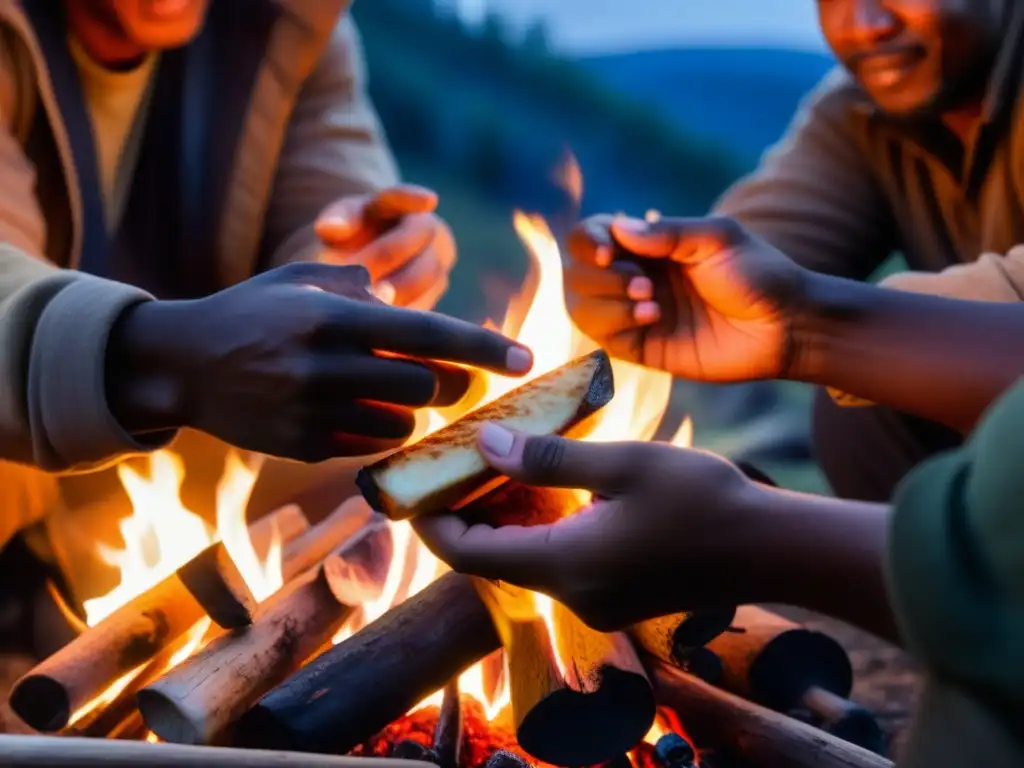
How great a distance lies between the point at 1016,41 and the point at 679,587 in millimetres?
1473

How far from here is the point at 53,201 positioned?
1.82m

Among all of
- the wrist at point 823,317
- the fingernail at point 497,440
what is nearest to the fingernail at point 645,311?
the wrist at point 823,317

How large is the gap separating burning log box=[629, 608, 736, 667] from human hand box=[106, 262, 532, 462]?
1.21 feet

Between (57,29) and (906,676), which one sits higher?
(57,29)

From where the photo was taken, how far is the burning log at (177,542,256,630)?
122cm

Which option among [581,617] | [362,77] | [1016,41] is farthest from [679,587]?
[362,77]

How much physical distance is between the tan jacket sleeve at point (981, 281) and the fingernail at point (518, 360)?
0.80 metres

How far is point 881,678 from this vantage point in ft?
6.19

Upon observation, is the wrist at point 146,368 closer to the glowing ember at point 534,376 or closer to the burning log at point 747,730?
the glowing ember at point 534,376

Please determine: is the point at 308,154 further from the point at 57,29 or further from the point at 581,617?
the point at 581,617

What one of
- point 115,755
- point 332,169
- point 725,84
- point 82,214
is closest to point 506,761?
point 115,755

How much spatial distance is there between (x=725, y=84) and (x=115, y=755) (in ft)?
22.4

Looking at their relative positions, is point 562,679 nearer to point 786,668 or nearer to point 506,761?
point 506,761

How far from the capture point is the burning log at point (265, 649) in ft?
3.60
